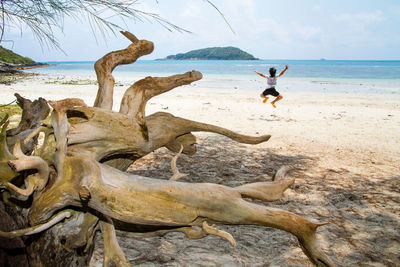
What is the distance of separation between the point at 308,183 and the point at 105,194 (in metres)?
3.37

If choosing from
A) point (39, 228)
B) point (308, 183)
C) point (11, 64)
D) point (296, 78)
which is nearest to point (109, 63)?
point (11, 64)

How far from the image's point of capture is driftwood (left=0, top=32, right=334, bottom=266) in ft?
6.28

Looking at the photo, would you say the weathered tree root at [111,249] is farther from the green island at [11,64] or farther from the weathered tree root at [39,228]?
the green island at [11,64]

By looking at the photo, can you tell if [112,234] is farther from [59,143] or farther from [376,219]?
[376,219]

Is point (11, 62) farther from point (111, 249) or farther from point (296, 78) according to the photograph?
point (296, 78)

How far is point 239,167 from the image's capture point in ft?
16.5

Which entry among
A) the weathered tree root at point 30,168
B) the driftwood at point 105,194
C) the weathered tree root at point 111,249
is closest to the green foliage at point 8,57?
the driftwood at point 105,194

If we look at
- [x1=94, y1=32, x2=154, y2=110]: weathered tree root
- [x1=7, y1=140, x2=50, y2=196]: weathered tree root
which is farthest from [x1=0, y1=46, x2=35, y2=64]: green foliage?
[x1=7, y1=140, x2=50, y2=196]: weathered tree root

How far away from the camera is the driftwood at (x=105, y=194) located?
6.28 ft

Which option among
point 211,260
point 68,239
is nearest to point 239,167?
point 211,260

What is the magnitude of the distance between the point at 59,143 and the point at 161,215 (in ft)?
2.70

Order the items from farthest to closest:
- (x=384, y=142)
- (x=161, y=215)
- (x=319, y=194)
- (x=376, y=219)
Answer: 1. (x=384, y=142)
2. (x=319, y=194)
3. (x=376, y=219)
4. (x=161, y=215)

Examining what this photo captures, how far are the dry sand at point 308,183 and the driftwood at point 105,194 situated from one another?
0.53 m

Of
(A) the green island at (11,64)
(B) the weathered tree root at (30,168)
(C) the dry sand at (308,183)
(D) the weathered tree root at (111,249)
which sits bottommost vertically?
(C) the dry sand at (308,183)
